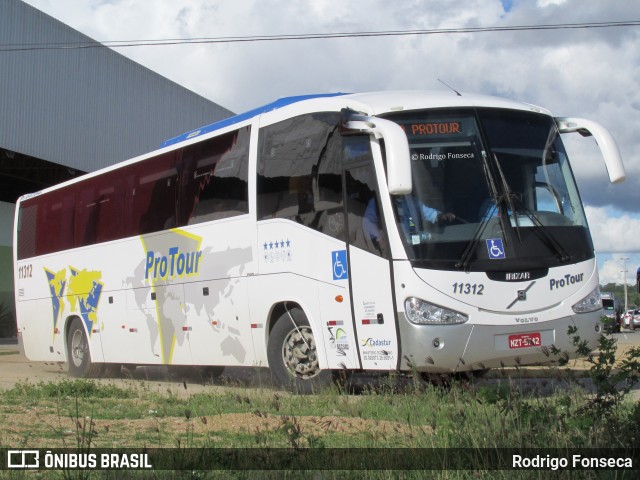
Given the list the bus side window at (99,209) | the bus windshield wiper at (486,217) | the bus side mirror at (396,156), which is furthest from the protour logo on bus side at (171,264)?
the bus windshield wiper at (486,217)

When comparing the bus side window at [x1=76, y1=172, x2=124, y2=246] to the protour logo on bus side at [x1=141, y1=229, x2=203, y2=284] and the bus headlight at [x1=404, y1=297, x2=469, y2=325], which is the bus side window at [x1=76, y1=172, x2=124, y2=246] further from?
the bus headlight at [x1=404, y1=297, x2=469, y2=325]

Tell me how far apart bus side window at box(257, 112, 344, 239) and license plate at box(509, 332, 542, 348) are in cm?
219

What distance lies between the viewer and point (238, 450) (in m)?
5.81

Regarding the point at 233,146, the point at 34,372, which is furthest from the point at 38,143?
the point at 233,146

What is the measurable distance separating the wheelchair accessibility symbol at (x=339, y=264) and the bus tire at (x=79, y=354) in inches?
288

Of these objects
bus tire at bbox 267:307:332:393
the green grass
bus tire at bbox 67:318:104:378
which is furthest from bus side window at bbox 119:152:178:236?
the green grass

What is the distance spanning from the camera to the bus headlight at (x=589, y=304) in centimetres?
996

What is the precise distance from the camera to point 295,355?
11.0m

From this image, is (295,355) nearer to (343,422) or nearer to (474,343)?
(474,343)

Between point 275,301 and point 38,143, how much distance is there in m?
23.9

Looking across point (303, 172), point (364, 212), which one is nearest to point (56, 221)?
point (303, 172)

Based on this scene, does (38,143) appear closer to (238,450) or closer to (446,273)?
(446,273)

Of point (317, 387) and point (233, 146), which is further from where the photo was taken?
point (233, 146)

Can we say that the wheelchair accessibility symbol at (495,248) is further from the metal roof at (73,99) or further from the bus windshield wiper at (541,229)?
the metal roof at (73,99)
